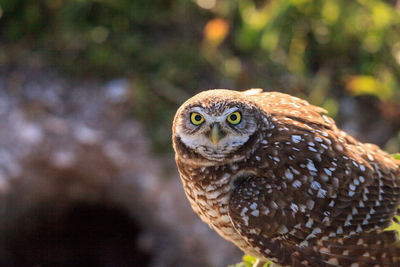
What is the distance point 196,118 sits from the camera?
2.81m

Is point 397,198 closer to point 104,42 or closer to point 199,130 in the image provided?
point 199,130

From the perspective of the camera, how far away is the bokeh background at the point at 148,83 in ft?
20.0

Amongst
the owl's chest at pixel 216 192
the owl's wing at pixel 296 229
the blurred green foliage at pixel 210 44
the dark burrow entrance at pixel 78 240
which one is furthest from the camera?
the dark burrow entrance at pixel 78 240

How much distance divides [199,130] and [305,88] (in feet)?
12.2

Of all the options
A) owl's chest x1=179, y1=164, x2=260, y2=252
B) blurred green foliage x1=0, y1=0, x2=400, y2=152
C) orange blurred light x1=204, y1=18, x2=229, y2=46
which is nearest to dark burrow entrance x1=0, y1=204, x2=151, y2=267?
blurred green foliage x1=0, y1=0, x2=400, y2=152

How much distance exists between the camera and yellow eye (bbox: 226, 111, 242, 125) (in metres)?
2.79

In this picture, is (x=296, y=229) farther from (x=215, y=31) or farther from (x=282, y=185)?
(x=215, y=31)

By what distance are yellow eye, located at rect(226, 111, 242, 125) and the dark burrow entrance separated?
4.47 meters

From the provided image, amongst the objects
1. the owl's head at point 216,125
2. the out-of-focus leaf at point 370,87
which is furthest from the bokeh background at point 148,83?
the owl's head at point 216,125

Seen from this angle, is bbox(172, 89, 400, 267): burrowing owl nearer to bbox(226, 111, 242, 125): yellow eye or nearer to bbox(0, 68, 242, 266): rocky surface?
bbox(226, 111, 242, 125): yellow eye

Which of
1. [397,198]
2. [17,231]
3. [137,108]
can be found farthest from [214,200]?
[17,231]

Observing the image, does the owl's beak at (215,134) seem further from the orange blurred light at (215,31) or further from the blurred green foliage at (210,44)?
the orange blurred light at (215,31)

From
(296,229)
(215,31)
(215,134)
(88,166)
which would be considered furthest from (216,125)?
(88,166)

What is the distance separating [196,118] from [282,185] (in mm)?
598
